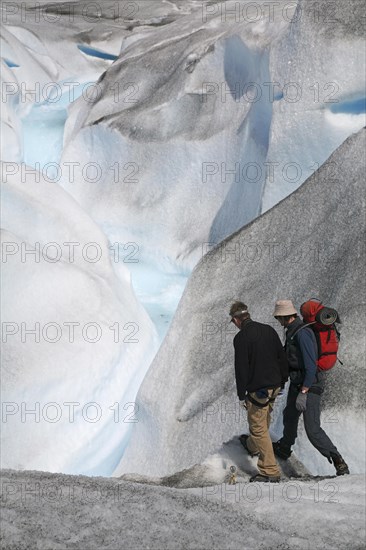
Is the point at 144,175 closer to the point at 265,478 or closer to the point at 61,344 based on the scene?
the point at 61,344

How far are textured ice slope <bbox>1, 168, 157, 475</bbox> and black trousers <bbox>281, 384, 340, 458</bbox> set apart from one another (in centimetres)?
373

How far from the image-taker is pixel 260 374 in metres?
5.01

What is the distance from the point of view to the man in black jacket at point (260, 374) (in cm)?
500

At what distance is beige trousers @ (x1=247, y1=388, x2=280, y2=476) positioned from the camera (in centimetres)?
512

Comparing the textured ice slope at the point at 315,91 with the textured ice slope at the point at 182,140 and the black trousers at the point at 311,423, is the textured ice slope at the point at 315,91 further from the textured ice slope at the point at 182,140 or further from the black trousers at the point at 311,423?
the black trousers at the point at 311,423

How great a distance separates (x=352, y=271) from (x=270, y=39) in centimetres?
556

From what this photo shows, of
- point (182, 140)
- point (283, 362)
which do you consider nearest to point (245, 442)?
point (283, 362)

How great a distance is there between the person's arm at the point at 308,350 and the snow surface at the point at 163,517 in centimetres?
83

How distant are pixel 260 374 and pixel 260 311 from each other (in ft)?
8.78

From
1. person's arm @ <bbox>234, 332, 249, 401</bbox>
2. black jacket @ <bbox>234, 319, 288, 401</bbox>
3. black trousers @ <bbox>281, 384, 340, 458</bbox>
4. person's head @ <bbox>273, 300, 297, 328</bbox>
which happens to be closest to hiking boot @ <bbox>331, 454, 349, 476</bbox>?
black trousers @ <bbox>281, 384, 340, 458</bbox>

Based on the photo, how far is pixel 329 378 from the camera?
6.42 m

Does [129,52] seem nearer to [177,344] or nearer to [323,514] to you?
[177,344]

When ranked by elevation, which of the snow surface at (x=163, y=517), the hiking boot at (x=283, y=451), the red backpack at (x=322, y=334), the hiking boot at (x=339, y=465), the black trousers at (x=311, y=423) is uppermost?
the red backpack at (x=322, y=334)

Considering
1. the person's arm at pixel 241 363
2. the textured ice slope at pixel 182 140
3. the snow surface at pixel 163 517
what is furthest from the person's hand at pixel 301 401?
the textured ice slope at pixel 182 140
